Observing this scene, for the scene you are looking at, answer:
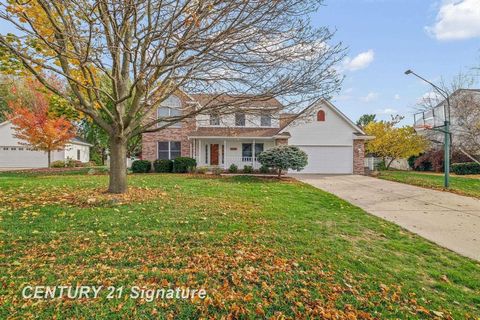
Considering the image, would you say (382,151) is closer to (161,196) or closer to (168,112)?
(168,112)

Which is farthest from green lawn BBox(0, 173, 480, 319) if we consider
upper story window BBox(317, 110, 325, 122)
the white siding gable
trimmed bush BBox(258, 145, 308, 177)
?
upper story window BBox(317, 110, 325, 122)

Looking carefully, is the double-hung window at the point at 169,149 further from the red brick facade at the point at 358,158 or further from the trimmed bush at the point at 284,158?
the red brick facade at the point at 358,158

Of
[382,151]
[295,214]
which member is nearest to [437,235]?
[295,214]

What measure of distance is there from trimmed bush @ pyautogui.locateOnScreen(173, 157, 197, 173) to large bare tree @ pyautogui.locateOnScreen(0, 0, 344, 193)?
10249 mm

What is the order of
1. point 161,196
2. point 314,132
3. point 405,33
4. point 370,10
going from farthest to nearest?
point 314,132 < point 405,33 < point 161,196 < point 370,10

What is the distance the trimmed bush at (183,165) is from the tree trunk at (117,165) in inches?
414

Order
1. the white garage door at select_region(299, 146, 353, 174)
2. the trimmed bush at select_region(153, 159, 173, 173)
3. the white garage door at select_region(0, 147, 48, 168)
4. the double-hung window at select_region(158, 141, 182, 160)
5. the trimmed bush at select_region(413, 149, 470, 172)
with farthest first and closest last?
1. the white garage door at select_region(0, 147, 48, 168)
2. the trimmed bush at select_region(413, 149, 470, 172)
3. the double-hung window at select_region(158, 141, 182, 160)
4. the white garage door at select_region(299, 146, 353, 174)
5. the trimmed bush at select_region(153, 159, 173, 173)

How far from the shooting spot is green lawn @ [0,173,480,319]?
9.43 feet

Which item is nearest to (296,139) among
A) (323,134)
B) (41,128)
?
(323,134)

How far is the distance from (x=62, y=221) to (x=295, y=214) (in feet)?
17.2

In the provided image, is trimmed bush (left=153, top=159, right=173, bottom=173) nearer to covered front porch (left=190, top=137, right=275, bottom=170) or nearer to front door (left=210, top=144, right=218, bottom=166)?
covered front porch (left=190, top=137, right=275, bottom=170)

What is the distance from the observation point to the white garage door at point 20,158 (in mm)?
27125

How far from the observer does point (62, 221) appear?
5.52 metres

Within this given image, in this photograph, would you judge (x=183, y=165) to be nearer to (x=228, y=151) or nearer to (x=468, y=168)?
(x=228, y=151)
